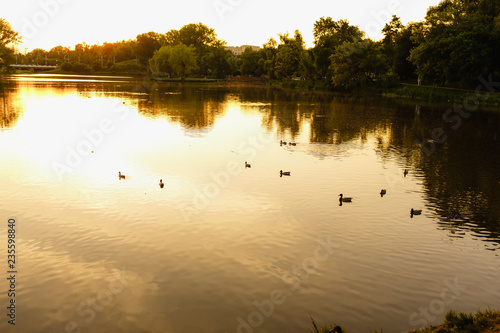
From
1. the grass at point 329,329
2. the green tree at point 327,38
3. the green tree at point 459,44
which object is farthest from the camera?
the green tree at point 327,38

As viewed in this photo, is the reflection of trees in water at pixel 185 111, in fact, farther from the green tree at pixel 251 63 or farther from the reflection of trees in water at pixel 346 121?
the green tree at pixel 251 63

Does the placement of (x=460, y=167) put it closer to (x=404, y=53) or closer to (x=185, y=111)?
(x=185, y=111)

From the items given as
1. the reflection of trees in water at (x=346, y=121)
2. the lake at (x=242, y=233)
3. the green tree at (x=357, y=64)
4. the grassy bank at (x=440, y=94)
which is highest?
the green tree at (x=357, y=64)

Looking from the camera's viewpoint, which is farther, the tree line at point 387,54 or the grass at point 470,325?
the tree line at point 387,54

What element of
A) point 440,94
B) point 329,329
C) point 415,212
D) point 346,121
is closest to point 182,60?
point 440,94

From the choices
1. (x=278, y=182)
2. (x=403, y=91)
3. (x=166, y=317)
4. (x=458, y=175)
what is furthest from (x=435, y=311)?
(x=403, y=91)

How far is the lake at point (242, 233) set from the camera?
50.8ft

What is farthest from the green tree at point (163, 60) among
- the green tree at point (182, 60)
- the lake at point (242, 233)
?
the lake at point (242, 233)

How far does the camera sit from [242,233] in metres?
22.2

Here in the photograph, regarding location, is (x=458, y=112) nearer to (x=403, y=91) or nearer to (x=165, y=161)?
(x=403, y=91)

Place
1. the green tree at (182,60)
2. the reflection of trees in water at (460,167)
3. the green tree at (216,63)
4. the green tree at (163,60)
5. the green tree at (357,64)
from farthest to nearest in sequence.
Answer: the green tree at (216,63) → the green tree at (163,60) → the green tree at (182,60) → the green tree at (357,64) → the reflection of trees in water at (460,167)

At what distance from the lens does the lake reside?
15492 mm

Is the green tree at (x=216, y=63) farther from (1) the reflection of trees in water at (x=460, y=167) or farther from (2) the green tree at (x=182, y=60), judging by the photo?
(1) the reflection of trees in water at (x=460, y=167)

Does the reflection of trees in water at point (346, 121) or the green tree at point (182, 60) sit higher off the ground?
the green tree at point (182, 60)
